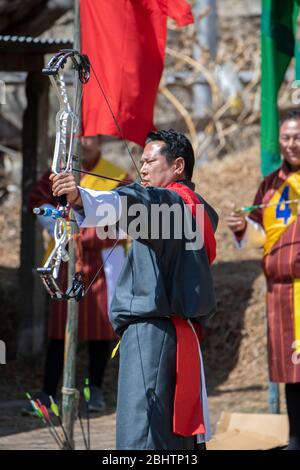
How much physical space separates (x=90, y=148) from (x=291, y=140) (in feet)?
5.90

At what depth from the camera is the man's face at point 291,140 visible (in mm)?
6012

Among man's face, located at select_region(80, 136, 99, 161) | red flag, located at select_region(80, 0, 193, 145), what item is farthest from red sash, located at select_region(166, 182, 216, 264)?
man's face, located at select_region(80, 136, 99, 161)

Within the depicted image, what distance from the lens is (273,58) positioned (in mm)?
6711

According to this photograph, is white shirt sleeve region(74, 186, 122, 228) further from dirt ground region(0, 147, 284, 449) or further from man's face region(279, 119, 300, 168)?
dirt ground region(0, 147, 284, 449)

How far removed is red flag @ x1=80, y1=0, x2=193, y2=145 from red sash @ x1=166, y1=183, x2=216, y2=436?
151cm

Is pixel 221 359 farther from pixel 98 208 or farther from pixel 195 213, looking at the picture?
pixel 98 208

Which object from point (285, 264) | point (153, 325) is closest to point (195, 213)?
point (153, 325)

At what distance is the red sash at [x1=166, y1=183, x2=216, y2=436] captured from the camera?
4293 millimetres

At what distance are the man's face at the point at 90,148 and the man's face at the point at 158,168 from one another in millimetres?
2906

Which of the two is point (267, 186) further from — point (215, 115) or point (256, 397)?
point (215, 115)

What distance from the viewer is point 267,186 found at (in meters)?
6.28

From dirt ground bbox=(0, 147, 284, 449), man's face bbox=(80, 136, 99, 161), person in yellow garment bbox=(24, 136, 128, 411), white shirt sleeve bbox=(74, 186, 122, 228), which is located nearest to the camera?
white shirt sleeve bbox=(74, 186, 122, 228)

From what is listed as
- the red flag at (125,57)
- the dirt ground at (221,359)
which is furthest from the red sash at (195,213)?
the dirt ground at (221,359)
